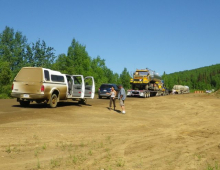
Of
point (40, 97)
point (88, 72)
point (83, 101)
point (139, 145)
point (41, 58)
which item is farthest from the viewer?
point (41, 58)

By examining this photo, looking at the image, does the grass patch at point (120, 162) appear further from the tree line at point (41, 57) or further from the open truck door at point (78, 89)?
the tree line at point (41, 57)

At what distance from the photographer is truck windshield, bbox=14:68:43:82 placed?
569 inches

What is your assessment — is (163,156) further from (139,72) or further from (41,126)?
(139,72)


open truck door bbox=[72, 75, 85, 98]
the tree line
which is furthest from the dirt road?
the tree line

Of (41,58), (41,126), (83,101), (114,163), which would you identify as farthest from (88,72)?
(114,163)

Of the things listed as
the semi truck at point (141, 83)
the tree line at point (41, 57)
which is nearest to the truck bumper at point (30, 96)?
the semi truck at point (141, 83)

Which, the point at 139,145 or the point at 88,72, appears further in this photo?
the point at 88,72

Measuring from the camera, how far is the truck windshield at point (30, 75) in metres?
14.4

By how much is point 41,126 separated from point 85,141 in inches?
107

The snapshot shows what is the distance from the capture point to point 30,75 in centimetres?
1458

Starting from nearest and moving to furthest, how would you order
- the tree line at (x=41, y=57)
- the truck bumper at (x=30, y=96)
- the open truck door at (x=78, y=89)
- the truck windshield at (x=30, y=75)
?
the truck bumper at (x=30, y=96)
the truck windshield at (x=30, y=75)
the open truck door at (x=78, y=89)
the tree line at (x=41, y=57)

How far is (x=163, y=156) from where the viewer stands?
5875 millimetres

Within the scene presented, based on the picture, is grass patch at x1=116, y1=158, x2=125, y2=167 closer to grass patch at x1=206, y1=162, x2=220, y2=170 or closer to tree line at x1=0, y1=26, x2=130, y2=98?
grass patch at x1=206, y1=162, x2=220, y2=170

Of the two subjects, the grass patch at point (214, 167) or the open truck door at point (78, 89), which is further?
the open truck door at point (78, 89)
